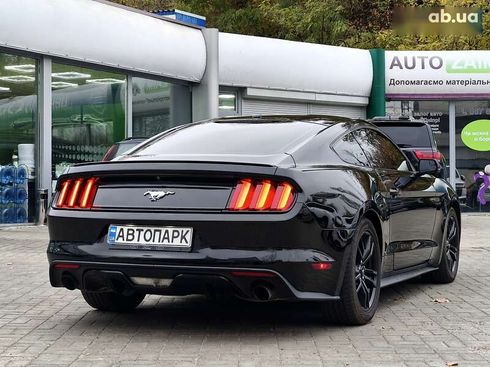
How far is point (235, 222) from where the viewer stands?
479cm

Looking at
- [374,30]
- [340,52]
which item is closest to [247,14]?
[374,30]

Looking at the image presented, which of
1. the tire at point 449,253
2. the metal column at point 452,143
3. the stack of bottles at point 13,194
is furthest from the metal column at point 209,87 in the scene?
the tire at point 449,253

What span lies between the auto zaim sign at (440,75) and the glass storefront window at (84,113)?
7.31 meters

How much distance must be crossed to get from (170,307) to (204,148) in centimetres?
147

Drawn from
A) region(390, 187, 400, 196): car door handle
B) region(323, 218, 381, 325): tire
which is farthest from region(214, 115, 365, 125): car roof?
region(323, 218, 381, 325): tire

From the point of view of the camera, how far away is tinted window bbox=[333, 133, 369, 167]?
18.6ft

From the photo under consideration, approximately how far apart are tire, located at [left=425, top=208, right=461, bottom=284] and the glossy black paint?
1903mm

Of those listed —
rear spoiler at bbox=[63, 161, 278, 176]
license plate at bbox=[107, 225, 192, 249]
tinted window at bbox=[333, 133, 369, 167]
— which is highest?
tinted window at bbox=[333, 133, 369, 167]

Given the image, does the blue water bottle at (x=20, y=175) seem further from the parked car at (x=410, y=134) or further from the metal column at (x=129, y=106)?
the parked car at (x=410, y=134)

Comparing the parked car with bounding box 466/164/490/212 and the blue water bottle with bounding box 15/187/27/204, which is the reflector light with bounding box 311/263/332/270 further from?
the parked car with bounding box 466/164/490/212

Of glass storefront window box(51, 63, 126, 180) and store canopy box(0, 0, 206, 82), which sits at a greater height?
store canopy box(0, 0, 206, 82)

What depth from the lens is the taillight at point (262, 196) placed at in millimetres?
4816

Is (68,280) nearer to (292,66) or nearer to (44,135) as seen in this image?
(44,135)
